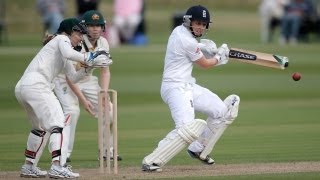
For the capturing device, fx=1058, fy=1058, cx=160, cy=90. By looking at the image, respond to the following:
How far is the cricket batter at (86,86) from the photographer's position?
12.0m

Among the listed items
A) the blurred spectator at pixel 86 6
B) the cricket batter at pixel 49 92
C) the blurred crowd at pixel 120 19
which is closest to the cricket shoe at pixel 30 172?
the cricket batter at pixel 49 92

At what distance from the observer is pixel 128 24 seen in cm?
3183

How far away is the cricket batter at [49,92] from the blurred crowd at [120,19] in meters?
17.9

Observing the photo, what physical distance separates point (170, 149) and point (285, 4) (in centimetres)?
2364

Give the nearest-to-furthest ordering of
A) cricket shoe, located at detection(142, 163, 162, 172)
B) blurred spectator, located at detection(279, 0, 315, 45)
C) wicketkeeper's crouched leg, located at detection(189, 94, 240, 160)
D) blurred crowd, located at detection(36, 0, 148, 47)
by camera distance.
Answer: cricket shoe, located at detection(142, 163, 162, 172) < wicketkeeper's crouched leg, located at detection(189, 94, 240, 160) < blurred crowd, located at detection(36, 0, 148, 47) < blurred spectator, located at detection(279, 0, 315, 45)

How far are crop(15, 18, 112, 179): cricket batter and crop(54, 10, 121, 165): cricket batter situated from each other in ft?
2.38

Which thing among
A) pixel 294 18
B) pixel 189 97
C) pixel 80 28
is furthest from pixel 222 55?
pixel 294 18

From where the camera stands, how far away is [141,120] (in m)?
17.6

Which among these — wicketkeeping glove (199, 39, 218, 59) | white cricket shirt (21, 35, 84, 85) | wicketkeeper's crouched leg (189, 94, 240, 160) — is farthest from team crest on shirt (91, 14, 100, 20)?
wicketkeeper's crouched leg (189, 94, 240, 160)

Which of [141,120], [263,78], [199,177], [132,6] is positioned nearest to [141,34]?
[132,6]

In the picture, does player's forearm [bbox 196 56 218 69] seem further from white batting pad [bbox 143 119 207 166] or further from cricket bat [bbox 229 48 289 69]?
white batting pad [bbox 143 119 207 166]

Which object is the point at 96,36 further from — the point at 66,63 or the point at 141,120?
the point at 141,120

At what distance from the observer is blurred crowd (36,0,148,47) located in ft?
96.0

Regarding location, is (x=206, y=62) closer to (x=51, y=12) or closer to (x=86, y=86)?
(x=86, y=86)
